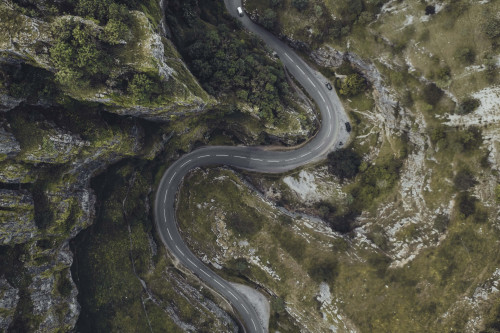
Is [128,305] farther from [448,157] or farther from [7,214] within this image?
[448,157]

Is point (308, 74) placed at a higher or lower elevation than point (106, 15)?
higher

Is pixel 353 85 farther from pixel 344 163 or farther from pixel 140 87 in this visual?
pixel 140 87

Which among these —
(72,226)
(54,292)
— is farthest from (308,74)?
(54,292)

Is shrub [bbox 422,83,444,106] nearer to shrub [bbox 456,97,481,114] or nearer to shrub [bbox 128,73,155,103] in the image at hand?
shrub [bbox 456,97,481,114]

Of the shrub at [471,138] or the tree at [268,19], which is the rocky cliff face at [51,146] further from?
the shrub at [471,138]

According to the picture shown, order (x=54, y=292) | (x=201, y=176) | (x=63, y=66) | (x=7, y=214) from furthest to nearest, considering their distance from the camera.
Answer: (x=201, y=176) < (x=54, y=292) < (x=7, y=214) < (x=63, y=66)

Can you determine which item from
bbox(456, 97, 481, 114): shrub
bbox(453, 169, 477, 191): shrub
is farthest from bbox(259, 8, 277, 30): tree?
bbox(453, 169, 477, 191): shrub

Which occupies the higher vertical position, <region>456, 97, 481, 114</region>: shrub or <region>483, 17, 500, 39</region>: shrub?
<region>483, 17, 500, 39</region>: shrub
